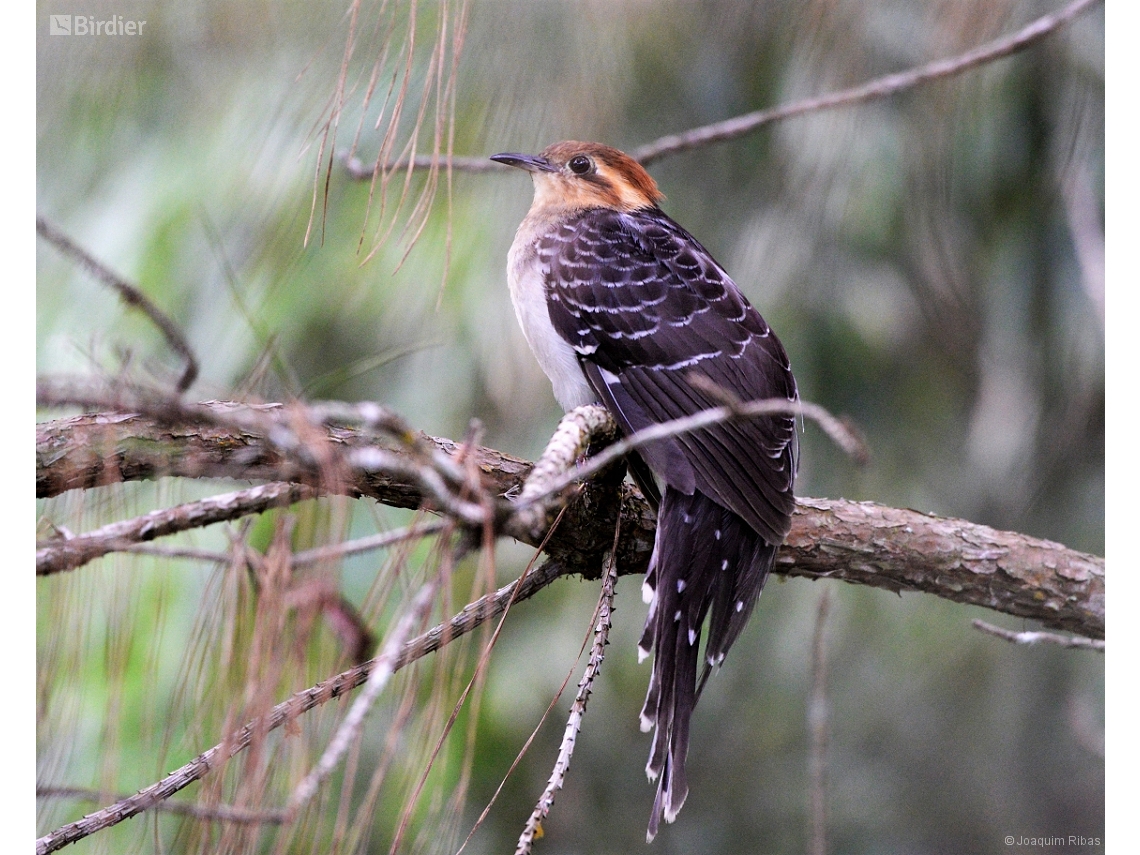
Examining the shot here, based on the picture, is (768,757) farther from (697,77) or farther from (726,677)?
(697,77)

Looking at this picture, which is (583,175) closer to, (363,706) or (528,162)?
(528,162)

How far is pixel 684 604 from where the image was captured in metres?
1.42

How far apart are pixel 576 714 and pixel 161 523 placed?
0.56 metres

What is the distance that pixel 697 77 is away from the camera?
1.86m

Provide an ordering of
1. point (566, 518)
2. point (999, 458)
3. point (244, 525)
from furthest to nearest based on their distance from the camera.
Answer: point (999, 458)
point (566, 518)
point (244, 525)

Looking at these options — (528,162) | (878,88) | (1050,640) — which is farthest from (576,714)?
(878,88)

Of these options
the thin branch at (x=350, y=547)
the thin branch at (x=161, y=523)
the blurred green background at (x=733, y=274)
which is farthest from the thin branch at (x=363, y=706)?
the blurred green background at (x=733, y=274)

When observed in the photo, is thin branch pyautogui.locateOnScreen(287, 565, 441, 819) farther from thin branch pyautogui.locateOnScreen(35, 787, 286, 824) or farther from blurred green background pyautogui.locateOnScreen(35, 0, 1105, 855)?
blurred green background pyautogui.locateOnScreen(35, 0, 1105, 855)

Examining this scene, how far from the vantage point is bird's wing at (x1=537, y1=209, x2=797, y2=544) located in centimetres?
143

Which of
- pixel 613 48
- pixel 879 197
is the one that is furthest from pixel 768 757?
pixel 613 48

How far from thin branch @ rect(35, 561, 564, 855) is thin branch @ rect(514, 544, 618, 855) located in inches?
5.2

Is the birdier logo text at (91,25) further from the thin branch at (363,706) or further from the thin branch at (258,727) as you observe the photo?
the thin branch at (363,706)

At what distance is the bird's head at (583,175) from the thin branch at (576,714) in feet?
2.23

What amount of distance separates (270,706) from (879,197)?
149cm
